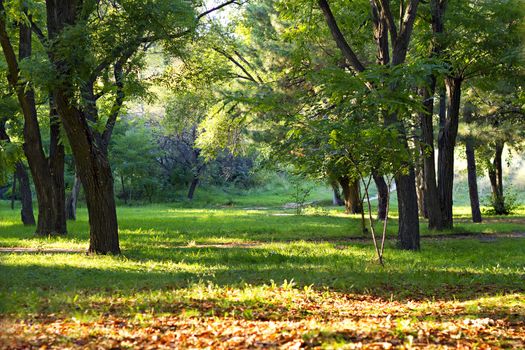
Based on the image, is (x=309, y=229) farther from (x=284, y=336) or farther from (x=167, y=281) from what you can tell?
(x=284, y=336)

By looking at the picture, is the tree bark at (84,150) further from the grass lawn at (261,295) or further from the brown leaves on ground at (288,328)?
the brown leaves on ground at (288,328)

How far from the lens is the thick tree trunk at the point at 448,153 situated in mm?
19734

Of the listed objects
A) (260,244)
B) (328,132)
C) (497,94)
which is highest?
(497,94)

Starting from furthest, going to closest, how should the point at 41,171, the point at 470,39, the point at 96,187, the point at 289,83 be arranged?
the point at 289,83
the point at 41,171
the point at 470,39
the point at 96,187

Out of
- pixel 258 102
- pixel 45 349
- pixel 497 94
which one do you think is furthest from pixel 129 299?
pixel 497 94

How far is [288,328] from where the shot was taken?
5.54 m

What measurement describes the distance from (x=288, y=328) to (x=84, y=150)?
8.51m

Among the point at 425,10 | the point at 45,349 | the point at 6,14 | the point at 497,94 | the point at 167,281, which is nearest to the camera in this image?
the point at 45,349

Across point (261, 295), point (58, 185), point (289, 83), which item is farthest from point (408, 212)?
point (289, 83)

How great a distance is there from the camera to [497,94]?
24875 mm

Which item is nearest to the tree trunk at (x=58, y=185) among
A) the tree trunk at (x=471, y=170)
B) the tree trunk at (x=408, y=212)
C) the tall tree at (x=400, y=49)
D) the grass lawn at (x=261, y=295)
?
the grass lawn at (x=261, y=295)

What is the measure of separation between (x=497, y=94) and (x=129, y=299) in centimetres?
2167

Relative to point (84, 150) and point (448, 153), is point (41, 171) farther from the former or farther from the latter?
point (448, 153)

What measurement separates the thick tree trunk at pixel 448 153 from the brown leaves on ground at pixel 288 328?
42.7ft
